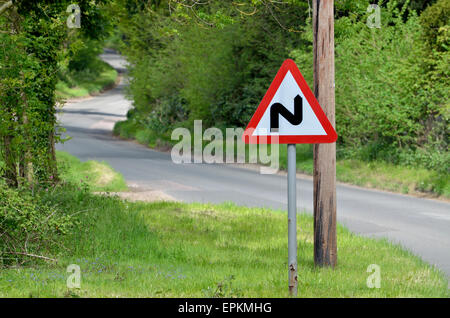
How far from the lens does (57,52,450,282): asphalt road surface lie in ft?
41.2

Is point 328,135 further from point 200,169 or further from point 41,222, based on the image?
point 200,169

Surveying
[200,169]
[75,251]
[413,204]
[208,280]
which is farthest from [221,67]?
[208,280]

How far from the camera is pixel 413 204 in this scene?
643 inches

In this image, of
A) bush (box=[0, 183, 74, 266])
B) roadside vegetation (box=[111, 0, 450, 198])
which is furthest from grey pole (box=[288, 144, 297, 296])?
roadside vegetation (box=[111, 0, 450, 198])

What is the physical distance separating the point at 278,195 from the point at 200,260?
8.17m

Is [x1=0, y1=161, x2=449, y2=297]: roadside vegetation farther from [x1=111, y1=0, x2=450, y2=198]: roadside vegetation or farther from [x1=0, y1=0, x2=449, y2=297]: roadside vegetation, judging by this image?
[x1=111, y1=0, x2=450, y2=198]: roadside vegetation

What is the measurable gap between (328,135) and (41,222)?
456cm

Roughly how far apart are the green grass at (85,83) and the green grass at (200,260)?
2135 inches

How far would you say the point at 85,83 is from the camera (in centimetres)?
7656

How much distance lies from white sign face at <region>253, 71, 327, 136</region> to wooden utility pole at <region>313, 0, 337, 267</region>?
255cm
